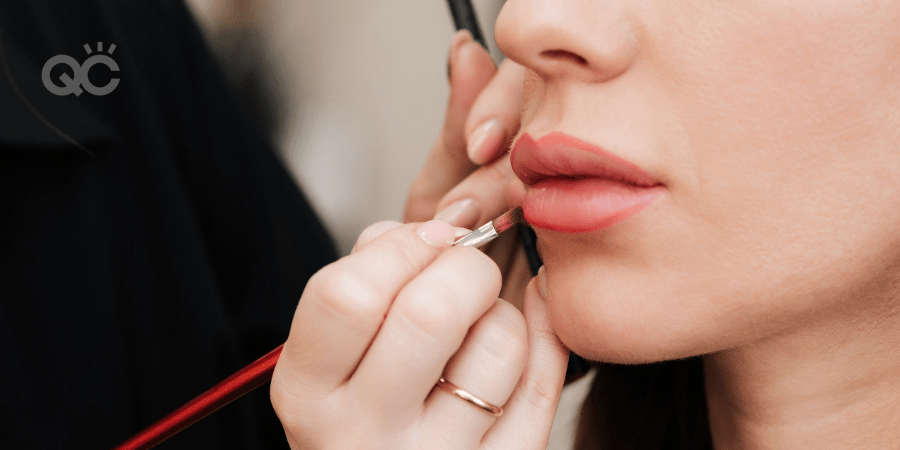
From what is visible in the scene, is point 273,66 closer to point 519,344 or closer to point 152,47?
point 152,47

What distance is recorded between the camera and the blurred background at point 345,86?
0.79m

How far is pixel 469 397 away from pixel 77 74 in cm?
63

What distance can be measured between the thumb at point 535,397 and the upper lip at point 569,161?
144 millimetres

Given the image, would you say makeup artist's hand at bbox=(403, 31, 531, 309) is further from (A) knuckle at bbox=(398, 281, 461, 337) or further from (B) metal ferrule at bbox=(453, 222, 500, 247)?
(A) knuckle at bbox=(398, 281, 461, 337)

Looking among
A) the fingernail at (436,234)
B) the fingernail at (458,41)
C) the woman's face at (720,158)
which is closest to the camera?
the woman's face at (720,158)

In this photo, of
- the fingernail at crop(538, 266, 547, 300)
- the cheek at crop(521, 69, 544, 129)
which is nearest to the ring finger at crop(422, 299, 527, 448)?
the fingernail at crop(538, 266, 547, 300)

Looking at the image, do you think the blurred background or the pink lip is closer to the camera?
the pink lip

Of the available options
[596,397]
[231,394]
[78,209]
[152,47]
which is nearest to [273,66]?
[152,47]

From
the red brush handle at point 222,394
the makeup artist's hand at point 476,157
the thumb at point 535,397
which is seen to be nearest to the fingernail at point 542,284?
the thumb at point 535,397

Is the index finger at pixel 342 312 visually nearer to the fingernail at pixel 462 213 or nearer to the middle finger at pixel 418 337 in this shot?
the middle finger at pixel 418 337

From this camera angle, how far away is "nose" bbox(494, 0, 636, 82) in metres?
0.39

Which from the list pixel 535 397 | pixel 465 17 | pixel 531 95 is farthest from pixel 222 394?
pixel 465 17

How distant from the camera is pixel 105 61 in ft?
2.23

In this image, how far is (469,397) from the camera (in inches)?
16.8
